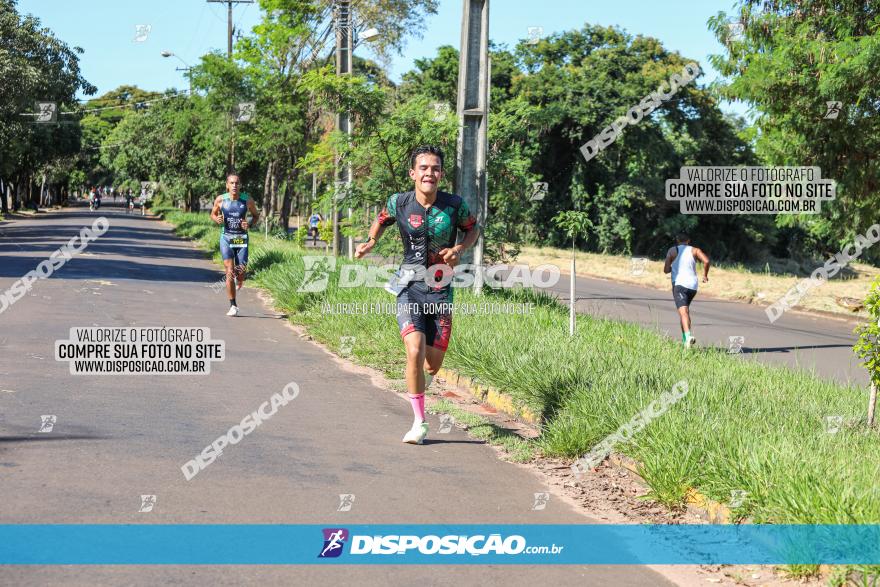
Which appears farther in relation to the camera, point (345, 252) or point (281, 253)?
point (345, 252)

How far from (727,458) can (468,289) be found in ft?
30.8

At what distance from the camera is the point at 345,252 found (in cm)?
2431

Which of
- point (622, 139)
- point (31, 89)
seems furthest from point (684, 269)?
point (31, 89)

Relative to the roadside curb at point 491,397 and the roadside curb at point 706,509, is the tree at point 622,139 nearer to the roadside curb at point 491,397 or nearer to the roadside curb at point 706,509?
the roadside curb at point 491,397

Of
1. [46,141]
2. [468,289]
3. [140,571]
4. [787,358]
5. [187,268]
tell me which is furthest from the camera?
[46,141]

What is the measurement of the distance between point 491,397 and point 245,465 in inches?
133

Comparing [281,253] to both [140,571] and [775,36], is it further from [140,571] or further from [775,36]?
[140,571]

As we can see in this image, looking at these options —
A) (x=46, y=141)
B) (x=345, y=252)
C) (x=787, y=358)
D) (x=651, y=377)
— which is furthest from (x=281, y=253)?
(x=46, y=141)

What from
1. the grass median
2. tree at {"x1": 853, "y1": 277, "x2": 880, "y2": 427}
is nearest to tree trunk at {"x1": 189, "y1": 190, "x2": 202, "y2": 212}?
the grass median

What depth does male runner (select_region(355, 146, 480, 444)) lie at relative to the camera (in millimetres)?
7262

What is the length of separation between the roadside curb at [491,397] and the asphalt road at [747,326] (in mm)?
3826

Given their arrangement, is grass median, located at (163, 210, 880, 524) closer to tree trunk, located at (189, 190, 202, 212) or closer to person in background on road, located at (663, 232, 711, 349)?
person in background on road, located at (663, 232, 711, 349)

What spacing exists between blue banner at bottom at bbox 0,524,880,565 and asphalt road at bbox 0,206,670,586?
11 cm

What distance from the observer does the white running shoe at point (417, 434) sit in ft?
23.8
